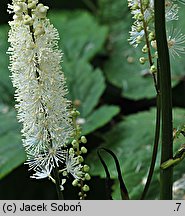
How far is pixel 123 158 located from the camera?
4.08ft

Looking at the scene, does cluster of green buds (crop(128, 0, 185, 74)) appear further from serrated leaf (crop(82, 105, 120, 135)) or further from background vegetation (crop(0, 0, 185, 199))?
serrated leaf (crop(82, 105, 120, 135))

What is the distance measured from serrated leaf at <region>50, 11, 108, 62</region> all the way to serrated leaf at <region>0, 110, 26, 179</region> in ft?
0.85

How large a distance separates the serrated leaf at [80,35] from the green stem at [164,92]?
2.87ft

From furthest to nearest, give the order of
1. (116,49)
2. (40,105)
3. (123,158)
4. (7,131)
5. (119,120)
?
1. (116,49)
2. (119,120)
3. (7,131)
4. (123,158)
5. (40,105)

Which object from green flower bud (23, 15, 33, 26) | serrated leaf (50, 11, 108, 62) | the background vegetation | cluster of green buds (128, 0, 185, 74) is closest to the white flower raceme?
green flower bud (23, 15, 33, 26)

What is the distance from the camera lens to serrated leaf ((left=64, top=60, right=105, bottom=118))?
4.55 ft

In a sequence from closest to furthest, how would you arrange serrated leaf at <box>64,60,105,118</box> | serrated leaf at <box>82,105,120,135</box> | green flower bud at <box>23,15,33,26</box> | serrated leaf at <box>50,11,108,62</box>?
green flower bud at <box>23,15,33,26</box> < serrated leaf at <box>82,105,120,135</box> < serrated leaf at <box>64,60,105,118</box> < serrated leaf at <box>50,11,108,62</box>

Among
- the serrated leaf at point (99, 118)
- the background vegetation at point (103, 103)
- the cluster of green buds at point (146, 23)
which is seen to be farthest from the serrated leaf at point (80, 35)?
the cluster of green buds at point (146, 23)

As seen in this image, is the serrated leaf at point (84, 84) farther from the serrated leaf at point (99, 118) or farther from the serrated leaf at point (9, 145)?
the serrated leaf at point (9, 145)

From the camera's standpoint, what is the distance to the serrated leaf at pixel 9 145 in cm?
123

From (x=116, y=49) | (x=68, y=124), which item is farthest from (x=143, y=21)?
(x=116, y=49)
